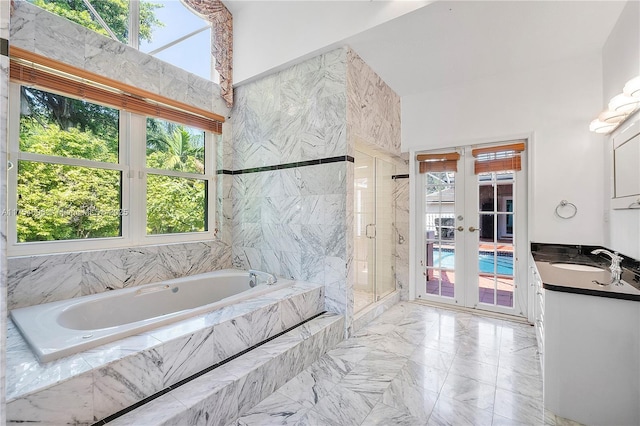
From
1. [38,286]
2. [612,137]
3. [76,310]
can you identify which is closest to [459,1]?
[612,137]

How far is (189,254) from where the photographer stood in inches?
122

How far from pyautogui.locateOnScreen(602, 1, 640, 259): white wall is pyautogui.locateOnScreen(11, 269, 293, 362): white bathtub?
2656 millimetres

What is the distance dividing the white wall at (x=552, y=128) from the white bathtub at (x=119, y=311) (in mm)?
2686

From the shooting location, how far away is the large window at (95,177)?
2.15 m

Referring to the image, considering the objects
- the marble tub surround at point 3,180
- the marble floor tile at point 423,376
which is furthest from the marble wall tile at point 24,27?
the marble floor tile at point 423,376

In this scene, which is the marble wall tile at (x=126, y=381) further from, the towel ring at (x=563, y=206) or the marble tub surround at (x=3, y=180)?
the towel ring at (x=563, y=206)

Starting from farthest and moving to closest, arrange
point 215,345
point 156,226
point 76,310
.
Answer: point 156,226
point 76,310
point 215,345

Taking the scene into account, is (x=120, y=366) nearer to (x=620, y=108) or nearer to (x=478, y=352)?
(x=478, y=352)

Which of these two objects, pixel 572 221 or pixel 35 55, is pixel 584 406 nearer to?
pixel 572 221

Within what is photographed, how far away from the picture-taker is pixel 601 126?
7.87 feet

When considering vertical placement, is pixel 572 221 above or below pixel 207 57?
below

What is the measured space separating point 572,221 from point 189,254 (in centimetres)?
389

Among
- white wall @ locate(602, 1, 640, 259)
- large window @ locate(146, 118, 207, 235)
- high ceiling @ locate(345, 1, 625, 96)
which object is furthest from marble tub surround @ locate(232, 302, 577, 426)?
high ceiling @ locate(345, 1, 625, 96)

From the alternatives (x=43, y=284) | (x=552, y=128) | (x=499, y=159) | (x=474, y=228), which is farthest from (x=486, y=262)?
(x=43, y=284)
